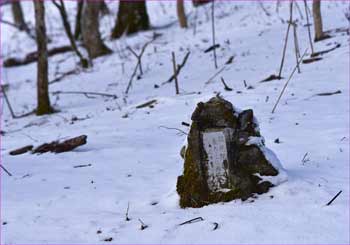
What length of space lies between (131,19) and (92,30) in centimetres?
206

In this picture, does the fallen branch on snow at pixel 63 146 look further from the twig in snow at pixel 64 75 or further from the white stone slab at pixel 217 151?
the twig in snow at pixel 64 75

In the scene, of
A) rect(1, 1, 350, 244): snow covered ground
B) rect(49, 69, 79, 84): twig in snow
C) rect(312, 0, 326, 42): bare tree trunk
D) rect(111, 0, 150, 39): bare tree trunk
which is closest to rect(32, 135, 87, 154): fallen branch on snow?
rect(1, 1, 350, 244): snow covered ground

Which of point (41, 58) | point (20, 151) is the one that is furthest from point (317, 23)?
point (20, 151)

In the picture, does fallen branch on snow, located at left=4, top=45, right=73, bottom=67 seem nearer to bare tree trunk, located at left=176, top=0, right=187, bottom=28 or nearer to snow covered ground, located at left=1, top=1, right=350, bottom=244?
bare tree trunk, located at left=176, top=0, right=187, bottom=28

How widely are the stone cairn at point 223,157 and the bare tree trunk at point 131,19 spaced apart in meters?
12.0

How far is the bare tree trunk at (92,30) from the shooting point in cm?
1331

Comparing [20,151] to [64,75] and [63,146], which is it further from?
[64,75]

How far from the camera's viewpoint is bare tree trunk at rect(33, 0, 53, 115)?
8109mm

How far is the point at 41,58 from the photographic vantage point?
331 inches

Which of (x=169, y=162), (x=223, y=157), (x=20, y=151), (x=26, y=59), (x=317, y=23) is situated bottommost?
(x=26, y=59)

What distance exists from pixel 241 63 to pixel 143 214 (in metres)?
6.74

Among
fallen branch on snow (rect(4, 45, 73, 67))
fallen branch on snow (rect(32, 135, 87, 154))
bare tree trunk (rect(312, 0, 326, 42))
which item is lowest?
fallen branch on snow (rect(4, 45, 73, 67))

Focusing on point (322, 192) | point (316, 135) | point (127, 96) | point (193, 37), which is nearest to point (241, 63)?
point (127, 96)

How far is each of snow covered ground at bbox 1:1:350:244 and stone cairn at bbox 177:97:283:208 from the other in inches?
3.7
